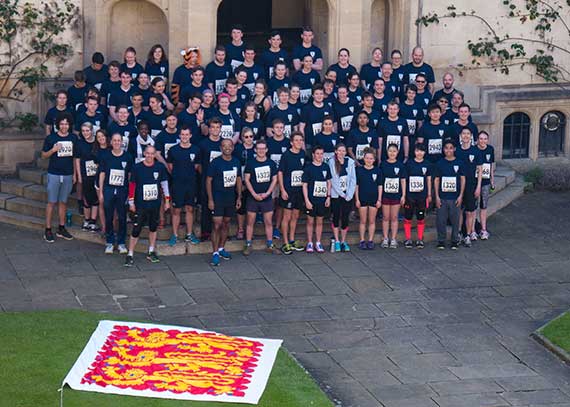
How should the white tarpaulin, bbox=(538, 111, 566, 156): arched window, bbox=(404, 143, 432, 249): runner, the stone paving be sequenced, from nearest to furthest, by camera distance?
the white tarpaulin, the stone paving, bbox=(404, 143, 432, 249): runner, bbox=(538, 111, 566, 156): arched window

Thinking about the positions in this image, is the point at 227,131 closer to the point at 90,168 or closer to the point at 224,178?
the point at 224,178

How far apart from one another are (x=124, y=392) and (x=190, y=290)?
408 cm

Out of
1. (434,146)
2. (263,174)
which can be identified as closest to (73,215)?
(263,174)

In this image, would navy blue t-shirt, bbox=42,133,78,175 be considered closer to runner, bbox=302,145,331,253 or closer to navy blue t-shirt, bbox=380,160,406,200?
runner, bbox=302,145,331,253

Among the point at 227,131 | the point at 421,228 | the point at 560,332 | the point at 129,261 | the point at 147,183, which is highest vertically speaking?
the point at 227,131

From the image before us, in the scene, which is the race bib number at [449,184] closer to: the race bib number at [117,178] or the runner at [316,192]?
the runner at [316,192]

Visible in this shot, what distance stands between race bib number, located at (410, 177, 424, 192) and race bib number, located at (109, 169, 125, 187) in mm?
4543

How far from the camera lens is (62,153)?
2178cm

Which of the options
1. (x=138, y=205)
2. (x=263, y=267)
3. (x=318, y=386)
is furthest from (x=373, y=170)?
(x=318, y=386)

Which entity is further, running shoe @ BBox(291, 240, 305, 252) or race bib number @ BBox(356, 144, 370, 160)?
race bib number @ BBox(356, 144, 370, 160)

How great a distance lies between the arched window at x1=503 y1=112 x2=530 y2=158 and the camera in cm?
2656

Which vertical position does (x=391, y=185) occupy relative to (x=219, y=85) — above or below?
below

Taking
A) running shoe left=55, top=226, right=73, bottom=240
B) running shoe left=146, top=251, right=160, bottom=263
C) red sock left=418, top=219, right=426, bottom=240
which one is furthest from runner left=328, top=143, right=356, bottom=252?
running shoe left=55, top=226, right=73, bottom=240

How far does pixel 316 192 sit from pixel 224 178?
149cm
